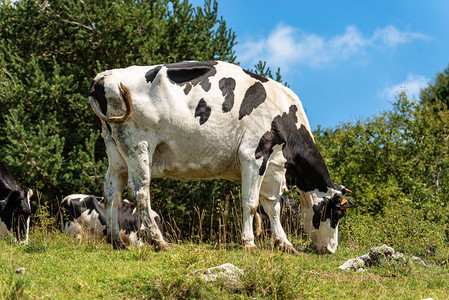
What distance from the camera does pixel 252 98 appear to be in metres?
A: 9.41

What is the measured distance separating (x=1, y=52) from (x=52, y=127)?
10.7ft

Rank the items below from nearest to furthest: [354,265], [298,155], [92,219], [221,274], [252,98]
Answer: [221,274] → [354,265] → [252,98] → [298,155] → [92,219]

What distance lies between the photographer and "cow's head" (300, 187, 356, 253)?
10.1 m

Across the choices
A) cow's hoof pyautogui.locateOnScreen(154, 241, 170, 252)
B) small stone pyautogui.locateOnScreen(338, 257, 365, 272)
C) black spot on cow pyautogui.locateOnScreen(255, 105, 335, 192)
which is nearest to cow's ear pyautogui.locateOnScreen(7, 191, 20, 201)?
cow's hoof pyautogui.locateOnScreen(154, 241, 170, 252)

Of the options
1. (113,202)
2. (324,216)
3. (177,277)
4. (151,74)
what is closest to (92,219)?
(113,202)

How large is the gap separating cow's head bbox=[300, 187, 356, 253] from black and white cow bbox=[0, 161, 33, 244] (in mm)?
6022

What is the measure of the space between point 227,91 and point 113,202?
288 centimetres

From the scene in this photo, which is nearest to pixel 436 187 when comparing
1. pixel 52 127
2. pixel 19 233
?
pixel 52 127

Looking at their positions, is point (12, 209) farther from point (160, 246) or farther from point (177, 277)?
point (177, 277)

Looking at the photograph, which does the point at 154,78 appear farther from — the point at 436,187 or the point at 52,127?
the point at 436,187

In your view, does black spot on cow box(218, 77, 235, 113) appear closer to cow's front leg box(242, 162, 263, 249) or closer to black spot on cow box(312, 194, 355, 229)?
cow's front leg box(242, 162, 263, 249)

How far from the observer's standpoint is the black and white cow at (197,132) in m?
8.59

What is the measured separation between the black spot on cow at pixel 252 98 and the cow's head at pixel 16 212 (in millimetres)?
5346

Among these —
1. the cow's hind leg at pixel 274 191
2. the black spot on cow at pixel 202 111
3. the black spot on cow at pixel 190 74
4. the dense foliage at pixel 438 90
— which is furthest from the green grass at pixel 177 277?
the dense foliage at pixel 438 90
